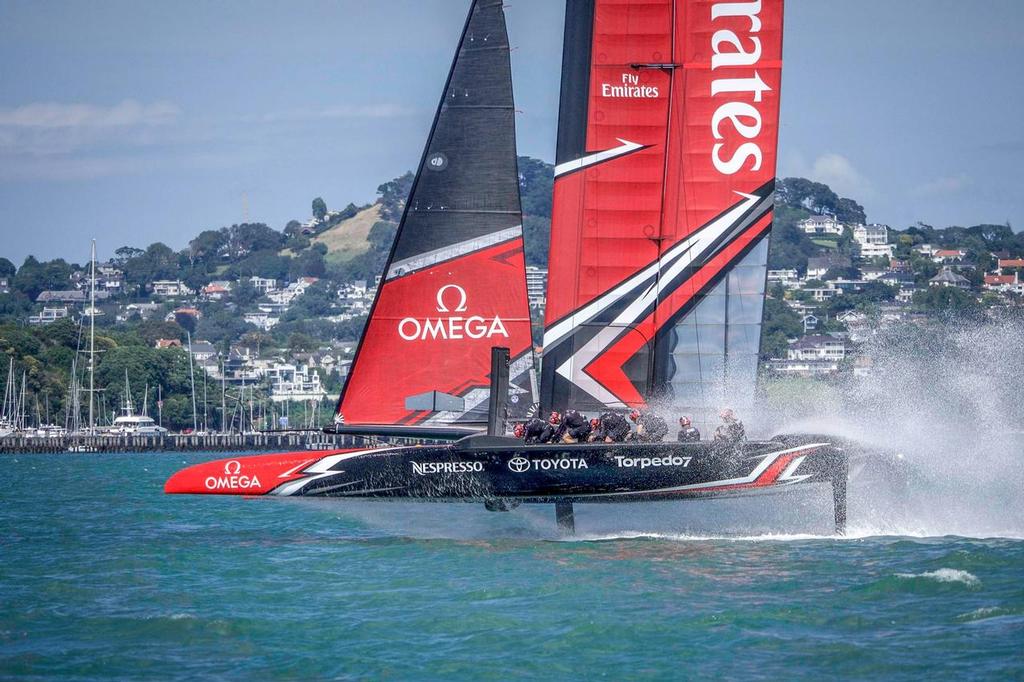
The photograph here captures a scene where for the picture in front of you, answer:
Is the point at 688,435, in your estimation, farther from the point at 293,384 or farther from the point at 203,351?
the point at 203,351

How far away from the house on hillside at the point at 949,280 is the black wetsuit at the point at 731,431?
121611 mm

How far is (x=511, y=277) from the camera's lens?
18734 millimetres

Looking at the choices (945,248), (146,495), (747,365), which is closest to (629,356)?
(747,365)

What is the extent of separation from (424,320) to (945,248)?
17199 cm

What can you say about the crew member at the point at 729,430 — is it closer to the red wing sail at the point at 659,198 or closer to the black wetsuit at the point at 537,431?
the red wing sail at the point at 659,198

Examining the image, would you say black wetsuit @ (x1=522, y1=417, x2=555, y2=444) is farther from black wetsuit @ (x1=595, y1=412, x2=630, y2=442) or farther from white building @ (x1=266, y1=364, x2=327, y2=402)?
white building @ (x1=266, y1=364, x2=327, y2=402)

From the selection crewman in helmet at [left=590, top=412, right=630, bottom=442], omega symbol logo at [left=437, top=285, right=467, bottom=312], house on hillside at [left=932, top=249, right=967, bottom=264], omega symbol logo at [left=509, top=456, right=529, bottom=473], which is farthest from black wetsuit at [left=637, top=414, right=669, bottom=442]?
house on hillside at [left=932, top=249, right=967, bottom=264]

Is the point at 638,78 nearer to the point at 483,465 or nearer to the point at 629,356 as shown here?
the point at 629,356

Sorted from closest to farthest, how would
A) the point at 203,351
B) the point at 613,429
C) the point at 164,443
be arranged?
1. the point at 613,429
2. the point at 164,443
3. the point at 203,351

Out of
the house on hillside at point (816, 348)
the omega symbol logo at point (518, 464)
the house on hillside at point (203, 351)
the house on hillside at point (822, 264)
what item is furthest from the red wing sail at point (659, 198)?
the house on hillside at point (822, 264)

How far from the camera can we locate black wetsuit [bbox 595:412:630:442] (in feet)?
57.9

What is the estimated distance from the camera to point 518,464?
17.1 m

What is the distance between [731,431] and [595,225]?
125 inches

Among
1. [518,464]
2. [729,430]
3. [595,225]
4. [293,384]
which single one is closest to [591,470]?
[518,464]
